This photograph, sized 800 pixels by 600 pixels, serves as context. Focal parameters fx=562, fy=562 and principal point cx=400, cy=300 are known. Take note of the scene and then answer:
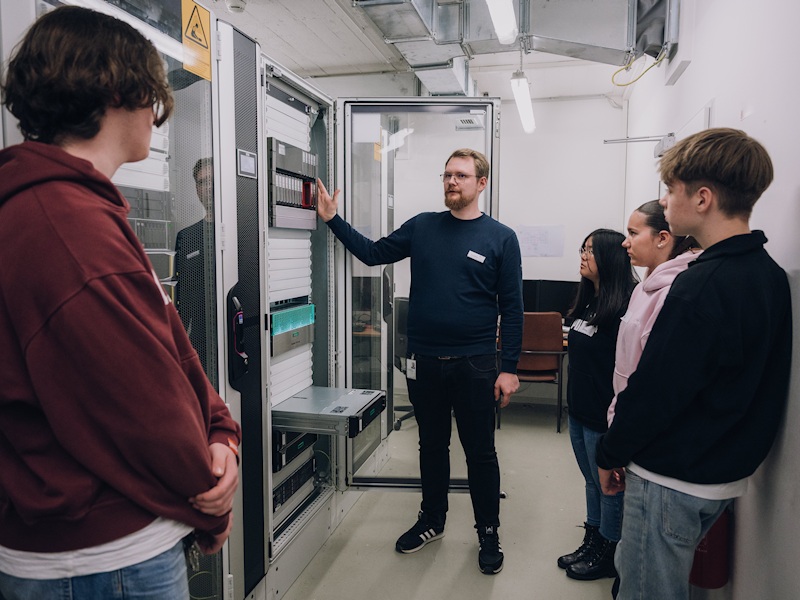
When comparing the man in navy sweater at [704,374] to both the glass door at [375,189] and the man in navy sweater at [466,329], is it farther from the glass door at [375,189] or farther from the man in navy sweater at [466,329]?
the glass door at [375,189]

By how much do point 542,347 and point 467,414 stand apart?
1.98 metres

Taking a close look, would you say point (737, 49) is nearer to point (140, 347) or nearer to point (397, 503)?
point (140, 347)

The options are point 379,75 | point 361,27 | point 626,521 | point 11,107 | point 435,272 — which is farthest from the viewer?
point 379,75

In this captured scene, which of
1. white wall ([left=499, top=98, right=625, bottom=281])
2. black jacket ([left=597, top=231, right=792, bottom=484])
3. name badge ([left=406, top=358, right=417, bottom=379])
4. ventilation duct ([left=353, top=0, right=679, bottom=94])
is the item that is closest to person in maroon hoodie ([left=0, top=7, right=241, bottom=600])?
Result: black jacket ([left=597, top=231, right=792, bottom=484])

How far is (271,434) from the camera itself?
7.23ft

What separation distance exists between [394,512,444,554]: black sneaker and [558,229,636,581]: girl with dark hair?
2.42 ft

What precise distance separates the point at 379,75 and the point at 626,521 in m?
4.41

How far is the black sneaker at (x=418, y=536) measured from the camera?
2.55 metres

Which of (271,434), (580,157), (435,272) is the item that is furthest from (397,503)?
(580,157)

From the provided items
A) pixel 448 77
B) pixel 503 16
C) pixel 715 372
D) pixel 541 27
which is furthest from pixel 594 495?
pixel 448 77

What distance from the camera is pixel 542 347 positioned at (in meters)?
4.23

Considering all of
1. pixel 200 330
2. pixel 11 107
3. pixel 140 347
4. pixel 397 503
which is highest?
pixel 11 107

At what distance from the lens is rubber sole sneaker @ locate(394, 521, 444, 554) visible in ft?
8.36

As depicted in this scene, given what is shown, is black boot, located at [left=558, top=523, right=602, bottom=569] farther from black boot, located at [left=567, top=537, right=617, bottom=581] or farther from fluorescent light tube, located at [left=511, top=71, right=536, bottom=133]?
fluorescent light tube, located at [left=511, top=71, right=536, bottom=133]
